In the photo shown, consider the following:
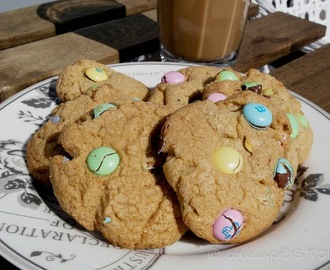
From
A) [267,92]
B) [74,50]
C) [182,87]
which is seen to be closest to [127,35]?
[74,50]

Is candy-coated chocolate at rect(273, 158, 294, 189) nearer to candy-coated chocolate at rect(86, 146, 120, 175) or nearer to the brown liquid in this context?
candy-coated chocolate at rect(86, 146, 120, 175)

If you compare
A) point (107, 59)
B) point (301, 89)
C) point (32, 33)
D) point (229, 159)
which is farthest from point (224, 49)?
point (229, 159)

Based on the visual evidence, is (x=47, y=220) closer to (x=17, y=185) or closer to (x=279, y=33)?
(x=17, y=185)

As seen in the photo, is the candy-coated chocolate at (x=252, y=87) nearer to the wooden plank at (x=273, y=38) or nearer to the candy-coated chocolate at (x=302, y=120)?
the candy-coated chocolate at (x=302, y=120)

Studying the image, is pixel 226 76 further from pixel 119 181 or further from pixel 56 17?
pixel 56 17

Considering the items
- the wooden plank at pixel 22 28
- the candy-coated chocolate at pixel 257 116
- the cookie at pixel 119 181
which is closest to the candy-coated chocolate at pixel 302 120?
the candy-coated chocolate at pixel 257 116
